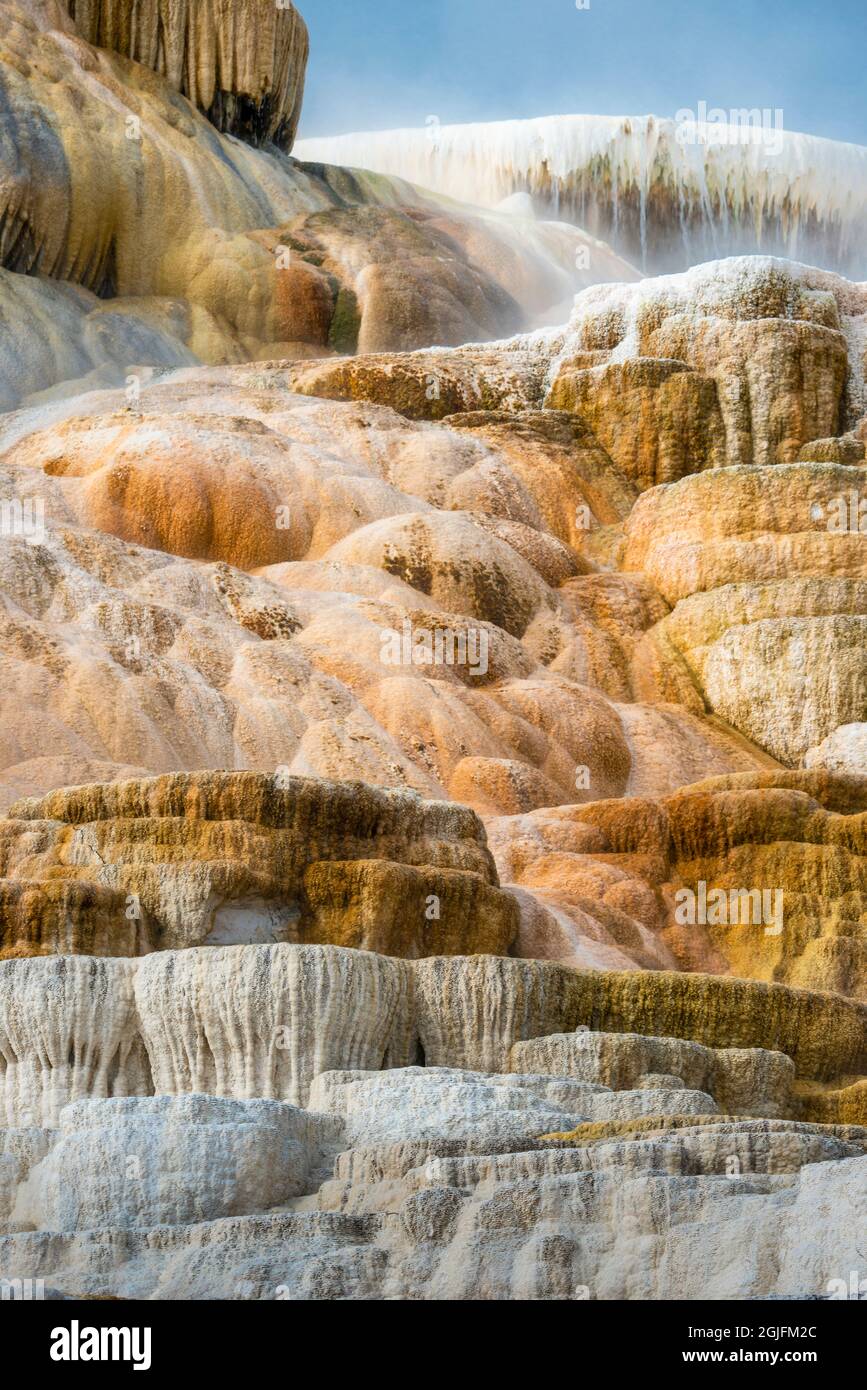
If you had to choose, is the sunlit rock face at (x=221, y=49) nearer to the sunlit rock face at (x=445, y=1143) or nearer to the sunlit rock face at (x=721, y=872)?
the sunlit rock face at (x=721, y=872)

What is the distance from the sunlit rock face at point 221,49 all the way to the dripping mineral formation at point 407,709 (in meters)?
0.12

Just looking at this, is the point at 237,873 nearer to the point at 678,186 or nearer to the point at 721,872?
the point at 721,872

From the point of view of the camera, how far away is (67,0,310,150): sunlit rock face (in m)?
44.9

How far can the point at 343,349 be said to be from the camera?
140 feet

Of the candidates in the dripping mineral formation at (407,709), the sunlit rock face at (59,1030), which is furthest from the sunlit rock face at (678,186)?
the sunlit rock face at (59,1030)

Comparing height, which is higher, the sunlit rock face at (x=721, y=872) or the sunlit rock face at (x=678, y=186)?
the sunlit rock face at (x=678, y=186)

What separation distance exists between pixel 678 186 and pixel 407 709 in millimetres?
32648

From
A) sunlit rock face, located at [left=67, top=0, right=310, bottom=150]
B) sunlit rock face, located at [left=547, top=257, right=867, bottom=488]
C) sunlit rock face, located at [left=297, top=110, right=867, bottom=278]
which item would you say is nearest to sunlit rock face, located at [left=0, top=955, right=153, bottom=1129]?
sunlit rock face, located at [left=547, top=257, right=867, bottom=488]

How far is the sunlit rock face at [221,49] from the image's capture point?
1768 inches

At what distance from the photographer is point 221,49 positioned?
46.2 metres

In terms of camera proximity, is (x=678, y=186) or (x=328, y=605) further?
(x=678, y=186)

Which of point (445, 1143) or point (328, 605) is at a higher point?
point (328, 605)

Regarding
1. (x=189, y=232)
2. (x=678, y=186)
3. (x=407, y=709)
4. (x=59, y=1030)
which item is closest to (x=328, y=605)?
(x=407, y=709)

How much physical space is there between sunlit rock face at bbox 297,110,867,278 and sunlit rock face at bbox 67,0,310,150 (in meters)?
8.13
